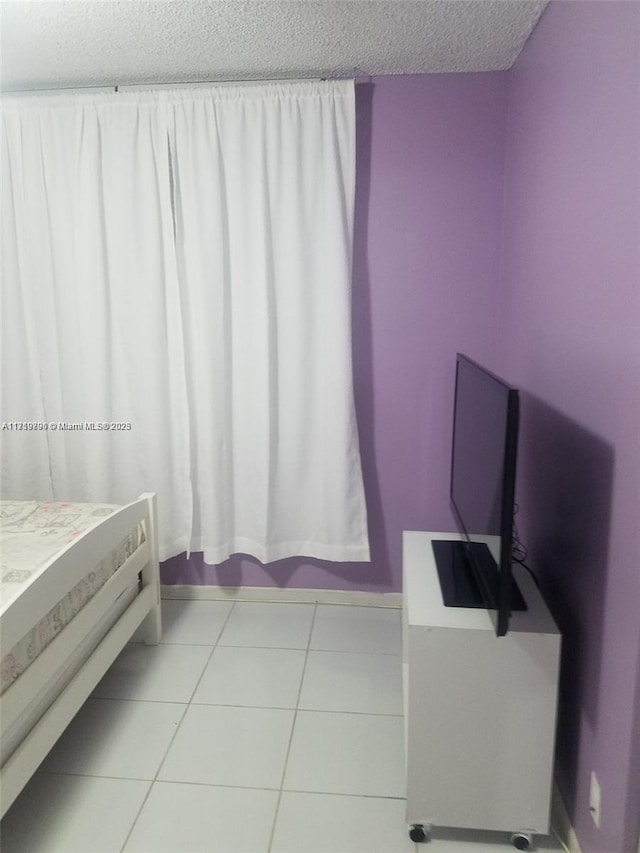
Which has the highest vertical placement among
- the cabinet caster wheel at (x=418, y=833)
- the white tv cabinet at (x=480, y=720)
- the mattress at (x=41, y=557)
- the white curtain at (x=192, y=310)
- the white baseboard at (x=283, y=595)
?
the white curtain at (x=192, y=310)

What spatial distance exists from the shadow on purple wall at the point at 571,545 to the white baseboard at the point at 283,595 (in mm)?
1076

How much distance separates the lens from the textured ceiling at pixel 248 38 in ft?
6.35

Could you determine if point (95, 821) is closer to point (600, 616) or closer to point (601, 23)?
point (600, 616)

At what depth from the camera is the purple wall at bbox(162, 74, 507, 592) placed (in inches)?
98.4

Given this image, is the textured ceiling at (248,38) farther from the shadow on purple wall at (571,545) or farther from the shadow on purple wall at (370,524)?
the shadow on purple wall at (571,545)

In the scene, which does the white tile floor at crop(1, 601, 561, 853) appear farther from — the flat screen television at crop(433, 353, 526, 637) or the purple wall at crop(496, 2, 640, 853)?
the flat screen television at crop(433, 353, 526, 637)

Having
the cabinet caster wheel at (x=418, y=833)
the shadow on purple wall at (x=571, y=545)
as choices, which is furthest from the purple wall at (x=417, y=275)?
the cabinet caster wheel at (x=418, y=833)

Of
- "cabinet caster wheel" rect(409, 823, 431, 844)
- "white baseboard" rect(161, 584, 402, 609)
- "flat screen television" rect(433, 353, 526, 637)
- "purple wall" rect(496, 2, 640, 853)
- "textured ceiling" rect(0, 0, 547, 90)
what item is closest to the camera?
"purple wall" rect(496, 2, 640, 853)

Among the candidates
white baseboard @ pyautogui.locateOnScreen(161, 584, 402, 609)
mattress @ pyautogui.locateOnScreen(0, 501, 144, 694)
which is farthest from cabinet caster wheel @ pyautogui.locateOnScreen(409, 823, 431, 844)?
white baseboard @ pyautogui.locateOnScreen(161, 584, 402, 609)

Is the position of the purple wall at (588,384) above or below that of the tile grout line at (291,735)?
above

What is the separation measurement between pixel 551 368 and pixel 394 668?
4.47ft

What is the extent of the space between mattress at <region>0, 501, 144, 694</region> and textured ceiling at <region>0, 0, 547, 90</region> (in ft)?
5.74

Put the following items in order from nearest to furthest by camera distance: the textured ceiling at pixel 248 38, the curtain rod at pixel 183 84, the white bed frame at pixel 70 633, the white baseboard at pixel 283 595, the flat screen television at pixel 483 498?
the flat screen television at pixel 483 498
the white bed frame at pixel 70 633
the textured ceiling at pixel 248 38
the curtain rod at pixel 183 84
the white baseboard at pixel 283 595

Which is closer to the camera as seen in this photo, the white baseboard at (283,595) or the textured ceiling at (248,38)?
the textured ceiling at (248,38)
